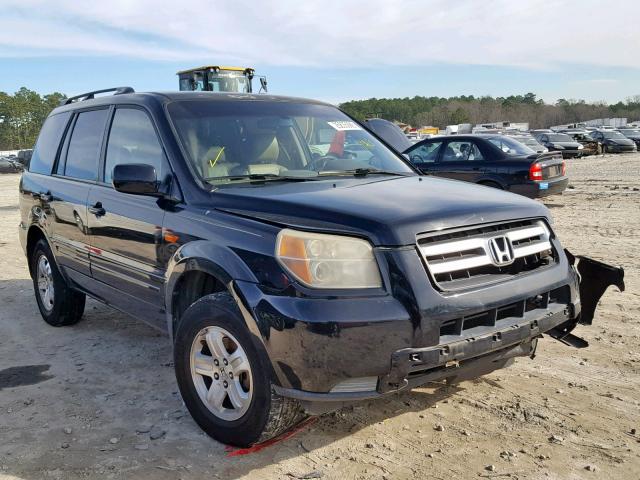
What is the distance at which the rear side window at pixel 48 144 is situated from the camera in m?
5.41

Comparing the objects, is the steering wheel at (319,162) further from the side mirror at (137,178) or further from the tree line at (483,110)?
the tree line at (483,110)

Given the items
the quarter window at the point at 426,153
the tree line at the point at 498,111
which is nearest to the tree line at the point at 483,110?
the tree line at the point at 498,111

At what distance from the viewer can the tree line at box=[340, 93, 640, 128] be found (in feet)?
401

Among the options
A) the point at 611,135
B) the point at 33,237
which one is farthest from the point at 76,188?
the point at 611,135

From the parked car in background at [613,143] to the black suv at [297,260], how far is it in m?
37.4

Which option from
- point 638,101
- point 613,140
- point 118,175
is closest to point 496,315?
point 118,175

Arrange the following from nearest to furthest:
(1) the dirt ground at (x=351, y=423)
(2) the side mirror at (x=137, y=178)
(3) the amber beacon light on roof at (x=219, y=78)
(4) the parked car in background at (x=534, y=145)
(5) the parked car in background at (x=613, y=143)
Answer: (1) the dirt ground at (x=351, y=423) → (2) the side mirror at (x=137, y=178) → (4) the parked car in background at (x=534, y=145) → (3) the amber beacon light on roof at (x=219, y=78) → (5) the parked car in background at (x=613, y=143)

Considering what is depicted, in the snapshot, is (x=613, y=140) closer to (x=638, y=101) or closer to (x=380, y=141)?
(x=380, y=141)

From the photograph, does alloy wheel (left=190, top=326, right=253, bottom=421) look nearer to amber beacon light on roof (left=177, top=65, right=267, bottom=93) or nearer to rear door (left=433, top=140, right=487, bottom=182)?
rear door (left=433, top=140, right=487, bottom=182)

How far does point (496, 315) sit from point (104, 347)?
11.1 ft

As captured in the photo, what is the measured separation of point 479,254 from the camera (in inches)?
119

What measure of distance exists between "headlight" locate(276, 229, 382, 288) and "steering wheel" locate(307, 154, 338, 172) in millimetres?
1272

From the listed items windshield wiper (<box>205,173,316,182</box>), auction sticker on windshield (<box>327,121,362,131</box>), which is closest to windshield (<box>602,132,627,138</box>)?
auction sticker on windshield (<box>327,121,362,131</box>)

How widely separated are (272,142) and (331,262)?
5.00ft
